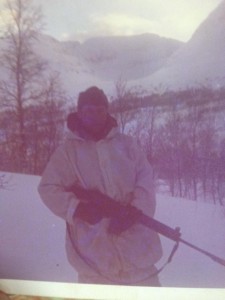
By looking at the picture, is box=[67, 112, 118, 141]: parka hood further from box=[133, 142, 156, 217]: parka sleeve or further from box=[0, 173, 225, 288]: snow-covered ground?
box=[0, 173, 225, 288]: snow-covered ground

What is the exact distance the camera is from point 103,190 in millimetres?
2039

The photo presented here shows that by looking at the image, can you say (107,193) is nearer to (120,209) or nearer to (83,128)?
(120,209)

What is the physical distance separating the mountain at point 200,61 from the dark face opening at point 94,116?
6.3 inches

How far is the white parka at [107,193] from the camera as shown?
6.70 feet

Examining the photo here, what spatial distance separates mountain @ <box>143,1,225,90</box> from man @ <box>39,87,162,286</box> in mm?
207

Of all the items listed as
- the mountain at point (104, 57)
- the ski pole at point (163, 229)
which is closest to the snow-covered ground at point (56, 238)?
the ski pole at point (163, 229)

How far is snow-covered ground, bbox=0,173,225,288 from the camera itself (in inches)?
80.4

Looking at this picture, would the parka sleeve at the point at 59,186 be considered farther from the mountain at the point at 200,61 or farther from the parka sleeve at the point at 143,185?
the mountain at the point at 200,61

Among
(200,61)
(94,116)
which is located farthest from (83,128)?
(200,61)

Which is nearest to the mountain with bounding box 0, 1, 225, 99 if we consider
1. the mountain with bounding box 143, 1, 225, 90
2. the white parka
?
the mountain with bounding box 143, 1, 225, 90

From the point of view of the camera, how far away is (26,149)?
210 centimetres

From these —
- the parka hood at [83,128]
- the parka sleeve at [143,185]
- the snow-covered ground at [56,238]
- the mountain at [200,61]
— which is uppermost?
the mountain at [200,61]

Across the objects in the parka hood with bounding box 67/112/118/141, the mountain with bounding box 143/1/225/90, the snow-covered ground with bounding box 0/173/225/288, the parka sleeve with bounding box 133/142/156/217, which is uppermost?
the mountain with bounding box 143/1/225/90

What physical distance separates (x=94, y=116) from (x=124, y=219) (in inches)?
13.2
